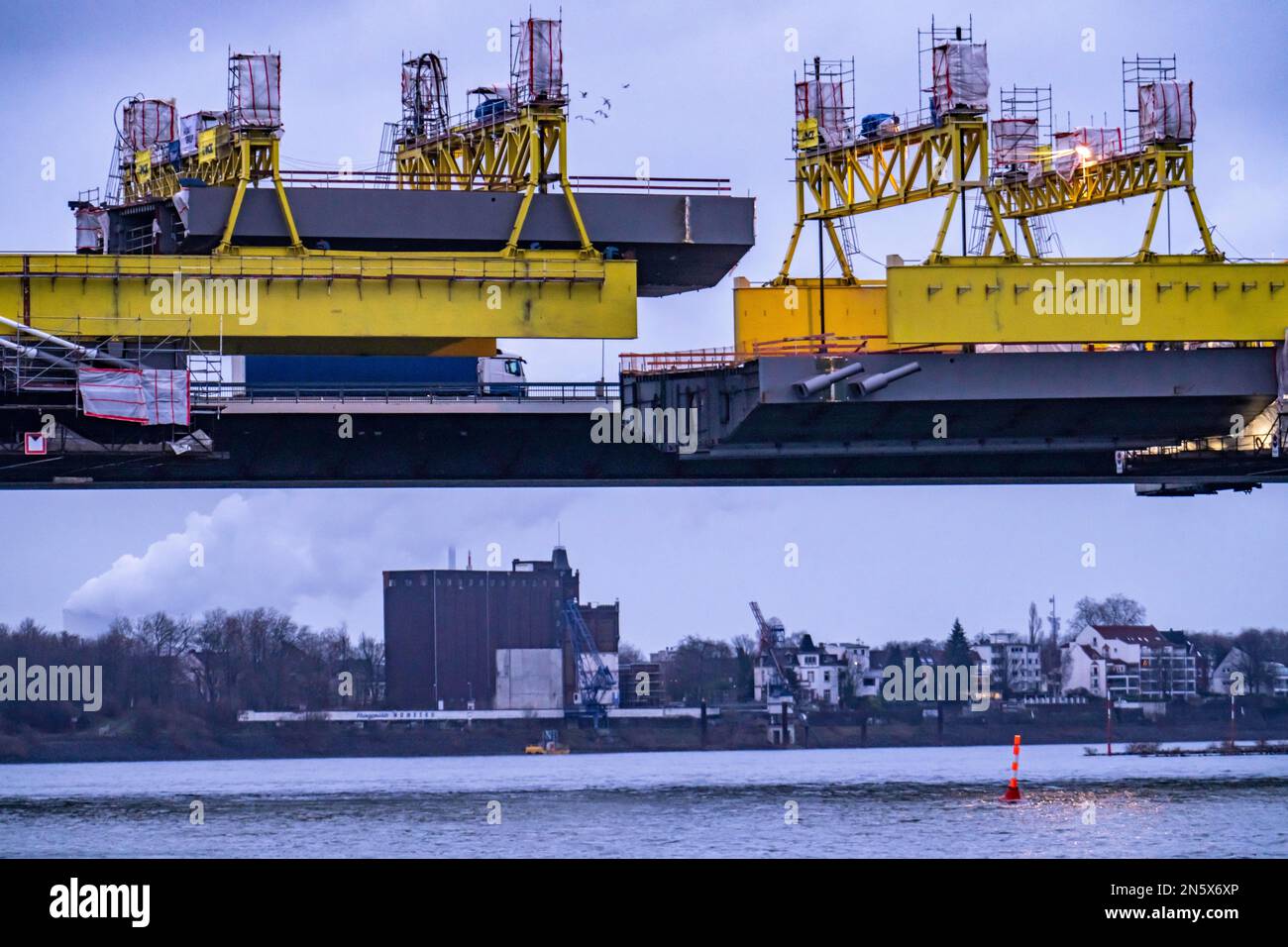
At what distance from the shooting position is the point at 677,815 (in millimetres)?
57031

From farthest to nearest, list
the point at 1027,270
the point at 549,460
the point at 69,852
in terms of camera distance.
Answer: the point at 549,460, the point at 1027,270, the point at 69,852

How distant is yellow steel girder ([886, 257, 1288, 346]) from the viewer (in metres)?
52.3

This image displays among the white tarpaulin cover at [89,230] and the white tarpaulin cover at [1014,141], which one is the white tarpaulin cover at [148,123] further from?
the white tarpaulin cover at [1014,141]

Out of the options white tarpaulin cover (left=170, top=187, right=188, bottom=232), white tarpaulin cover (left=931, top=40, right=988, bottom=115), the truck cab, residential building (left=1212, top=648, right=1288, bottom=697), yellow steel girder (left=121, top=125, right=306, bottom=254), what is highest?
white tarpaulin cover (left=931, top=40, right=988, bottom=115)

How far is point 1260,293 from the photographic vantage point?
176 ft

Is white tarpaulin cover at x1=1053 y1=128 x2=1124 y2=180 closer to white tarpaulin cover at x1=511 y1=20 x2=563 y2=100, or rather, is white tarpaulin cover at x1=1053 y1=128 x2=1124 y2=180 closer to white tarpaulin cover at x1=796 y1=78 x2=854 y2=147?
white tarpaulin cover at x1=796 y1=78 x2=854 y2=147

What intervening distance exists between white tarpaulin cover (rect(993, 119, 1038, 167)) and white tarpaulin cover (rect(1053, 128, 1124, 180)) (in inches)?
38.9

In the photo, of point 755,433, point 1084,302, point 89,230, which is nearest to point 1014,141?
point 1084,302

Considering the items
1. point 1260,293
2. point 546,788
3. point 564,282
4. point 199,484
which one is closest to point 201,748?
point 546,788

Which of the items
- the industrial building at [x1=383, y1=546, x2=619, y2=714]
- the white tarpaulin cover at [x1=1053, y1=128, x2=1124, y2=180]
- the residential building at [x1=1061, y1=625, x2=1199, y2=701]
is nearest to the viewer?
the white tarpaulin cover at [x1=1053, y1=128, x2=1124, y2=180]

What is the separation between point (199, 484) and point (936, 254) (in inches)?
922

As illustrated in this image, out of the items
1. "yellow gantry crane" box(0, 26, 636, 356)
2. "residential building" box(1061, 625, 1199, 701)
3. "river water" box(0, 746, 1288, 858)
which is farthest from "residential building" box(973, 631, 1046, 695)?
"yellow gantry crane" box(0, 26, 636, 356)
